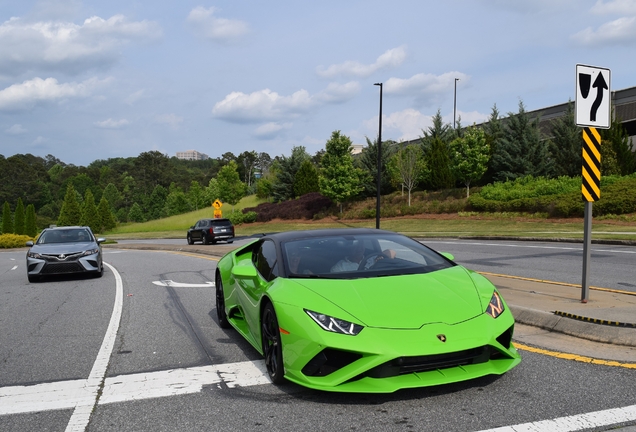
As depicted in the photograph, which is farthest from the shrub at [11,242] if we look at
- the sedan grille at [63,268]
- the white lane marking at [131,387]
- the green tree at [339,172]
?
the white lane marking at [131,387]

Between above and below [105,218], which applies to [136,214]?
below

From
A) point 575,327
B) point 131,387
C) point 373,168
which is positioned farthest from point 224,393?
point 373,168

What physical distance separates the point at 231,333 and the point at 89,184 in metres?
145

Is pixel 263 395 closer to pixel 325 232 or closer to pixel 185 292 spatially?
pixel 325 232

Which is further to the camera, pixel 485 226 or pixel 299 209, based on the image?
pixel 299 209

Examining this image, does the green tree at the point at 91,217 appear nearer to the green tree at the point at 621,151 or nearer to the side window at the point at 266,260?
the green tree at the point at 621,151

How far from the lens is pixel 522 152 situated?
4144 cm

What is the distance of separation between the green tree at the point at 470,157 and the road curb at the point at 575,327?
35.1 m

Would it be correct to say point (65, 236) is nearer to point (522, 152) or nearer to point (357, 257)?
point (357, 257)

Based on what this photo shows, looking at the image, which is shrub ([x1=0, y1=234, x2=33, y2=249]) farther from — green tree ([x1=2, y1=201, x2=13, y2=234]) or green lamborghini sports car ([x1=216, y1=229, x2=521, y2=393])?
green lamborghini sports car ([x1=216, y1=229, x2=521, y2=393])

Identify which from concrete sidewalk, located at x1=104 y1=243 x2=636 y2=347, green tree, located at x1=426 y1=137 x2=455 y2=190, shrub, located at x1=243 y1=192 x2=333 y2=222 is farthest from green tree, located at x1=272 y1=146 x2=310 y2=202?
concrete sidewalk, located at x1=104 y1=243 x2=636 y2=347

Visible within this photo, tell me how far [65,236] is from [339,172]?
34751 millimetres

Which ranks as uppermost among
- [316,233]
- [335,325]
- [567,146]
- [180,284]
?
[567,146]

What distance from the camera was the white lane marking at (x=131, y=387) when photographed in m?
4.62
